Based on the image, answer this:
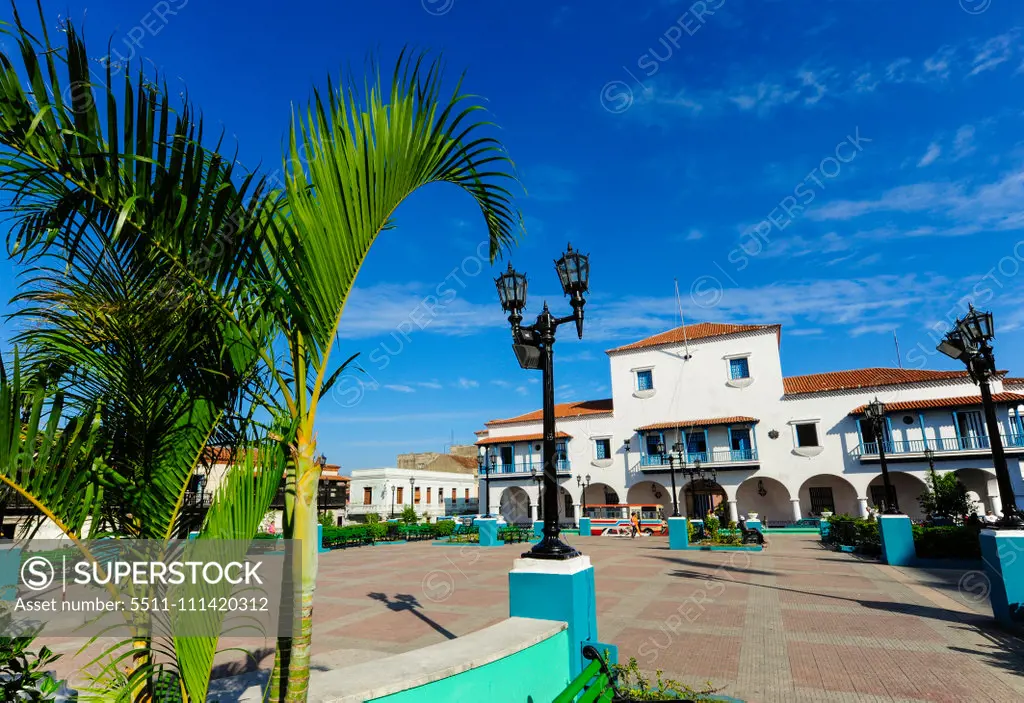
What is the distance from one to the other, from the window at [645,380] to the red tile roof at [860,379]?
294 inches

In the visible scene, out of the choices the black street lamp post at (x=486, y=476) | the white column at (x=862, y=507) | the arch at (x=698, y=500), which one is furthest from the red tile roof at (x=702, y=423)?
the black street lamp post at (x=486, y=476)

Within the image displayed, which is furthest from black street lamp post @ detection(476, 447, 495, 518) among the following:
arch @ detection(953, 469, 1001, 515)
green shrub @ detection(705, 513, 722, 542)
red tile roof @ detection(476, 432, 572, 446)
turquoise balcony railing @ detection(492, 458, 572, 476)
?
arch @ detection(953, 469, 1001, 515)

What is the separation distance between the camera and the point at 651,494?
33719 millimetres

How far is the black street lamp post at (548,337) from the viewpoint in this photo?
479 centimetres

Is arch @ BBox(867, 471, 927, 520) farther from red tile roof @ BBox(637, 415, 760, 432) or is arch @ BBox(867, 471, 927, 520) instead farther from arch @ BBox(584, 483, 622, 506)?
arch @ BBox(584, 483, 622, 506)

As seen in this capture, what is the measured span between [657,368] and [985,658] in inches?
1106

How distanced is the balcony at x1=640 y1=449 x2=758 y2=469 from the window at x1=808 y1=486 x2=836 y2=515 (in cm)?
386

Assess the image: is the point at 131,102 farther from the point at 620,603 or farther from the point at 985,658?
the point at 620,603

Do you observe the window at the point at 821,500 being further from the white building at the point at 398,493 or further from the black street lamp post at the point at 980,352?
the white building at the point at 398,493

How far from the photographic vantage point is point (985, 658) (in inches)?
247

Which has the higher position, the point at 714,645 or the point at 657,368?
the point at 657,368

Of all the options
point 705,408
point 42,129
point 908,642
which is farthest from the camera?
point 705,408

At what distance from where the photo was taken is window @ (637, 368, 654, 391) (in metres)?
34.2

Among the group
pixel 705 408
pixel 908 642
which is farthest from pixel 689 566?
pixel 705 408
